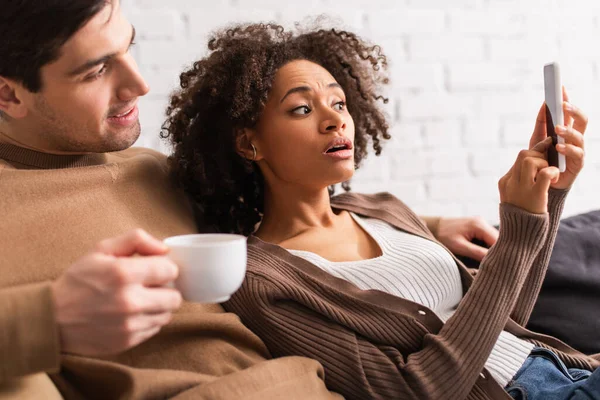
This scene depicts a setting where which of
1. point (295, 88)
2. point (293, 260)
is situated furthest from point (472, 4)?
point (293, 260)

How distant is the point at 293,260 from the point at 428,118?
1.12 m

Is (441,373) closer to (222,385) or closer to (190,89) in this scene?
(222,385)

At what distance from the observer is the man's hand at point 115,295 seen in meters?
0.84

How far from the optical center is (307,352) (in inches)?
48.4

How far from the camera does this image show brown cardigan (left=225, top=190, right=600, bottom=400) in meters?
1.19

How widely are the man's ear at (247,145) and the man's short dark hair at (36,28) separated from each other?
0.39 m

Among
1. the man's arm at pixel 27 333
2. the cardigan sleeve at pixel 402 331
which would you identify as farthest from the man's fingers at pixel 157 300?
the cardigan sleeve at pixel 402 331

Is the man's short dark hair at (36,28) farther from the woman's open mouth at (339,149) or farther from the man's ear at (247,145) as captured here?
the woman's open mouth at (339,149)

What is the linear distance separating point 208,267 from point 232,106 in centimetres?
64

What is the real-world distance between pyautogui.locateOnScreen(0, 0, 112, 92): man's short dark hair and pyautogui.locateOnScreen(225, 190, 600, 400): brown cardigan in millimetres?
536

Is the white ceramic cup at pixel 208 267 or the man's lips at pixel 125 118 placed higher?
the man's lips at pixel 125 118

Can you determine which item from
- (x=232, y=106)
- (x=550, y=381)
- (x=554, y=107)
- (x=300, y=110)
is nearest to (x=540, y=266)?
(x=550, y=381)

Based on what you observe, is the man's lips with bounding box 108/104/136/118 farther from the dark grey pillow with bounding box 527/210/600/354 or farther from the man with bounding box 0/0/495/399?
the dark grey pillow with bounding box 527/210/600/354

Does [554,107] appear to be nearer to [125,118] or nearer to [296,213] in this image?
[296,213]
